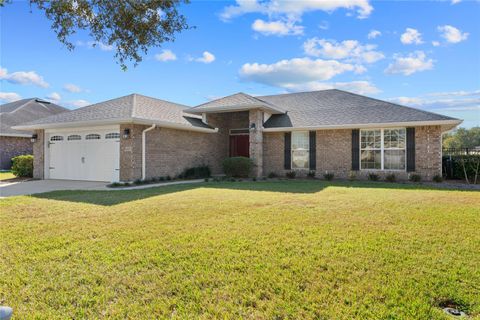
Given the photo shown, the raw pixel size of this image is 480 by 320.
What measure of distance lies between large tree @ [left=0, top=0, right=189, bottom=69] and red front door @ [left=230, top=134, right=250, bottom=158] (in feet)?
40.5

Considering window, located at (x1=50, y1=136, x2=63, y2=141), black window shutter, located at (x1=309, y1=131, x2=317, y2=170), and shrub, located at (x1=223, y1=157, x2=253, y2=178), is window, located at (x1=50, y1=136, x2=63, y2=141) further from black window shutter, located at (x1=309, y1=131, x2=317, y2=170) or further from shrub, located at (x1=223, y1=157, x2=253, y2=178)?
black window shutter, located at (x1=309, y1=131, x2=317, y2=170)

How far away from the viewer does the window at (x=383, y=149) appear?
14211mm

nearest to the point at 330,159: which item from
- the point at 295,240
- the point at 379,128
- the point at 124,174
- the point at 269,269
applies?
the point at 379,128

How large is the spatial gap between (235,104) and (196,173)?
421 cm

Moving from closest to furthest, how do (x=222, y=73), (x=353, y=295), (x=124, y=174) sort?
(x=353, y=295), (x=124, y=174), (x=222, y=73)

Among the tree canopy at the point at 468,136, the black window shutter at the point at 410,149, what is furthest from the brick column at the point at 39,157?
the tree canopy at the point at 468,136

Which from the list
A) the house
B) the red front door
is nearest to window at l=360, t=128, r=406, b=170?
the house

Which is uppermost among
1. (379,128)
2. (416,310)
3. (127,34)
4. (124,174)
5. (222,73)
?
(222,73)

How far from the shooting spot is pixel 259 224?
5.90 metres

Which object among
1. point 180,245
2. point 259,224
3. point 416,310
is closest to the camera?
point 416,310

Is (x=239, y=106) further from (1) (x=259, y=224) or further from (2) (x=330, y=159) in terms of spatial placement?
(1) (x=259, y=224)

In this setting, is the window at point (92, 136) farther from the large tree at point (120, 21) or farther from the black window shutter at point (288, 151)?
the black window shutter at point (288, 151)

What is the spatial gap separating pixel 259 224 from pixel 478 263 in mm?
3328

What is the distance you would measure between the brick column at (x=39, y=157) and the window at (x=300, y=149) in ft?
43.3
